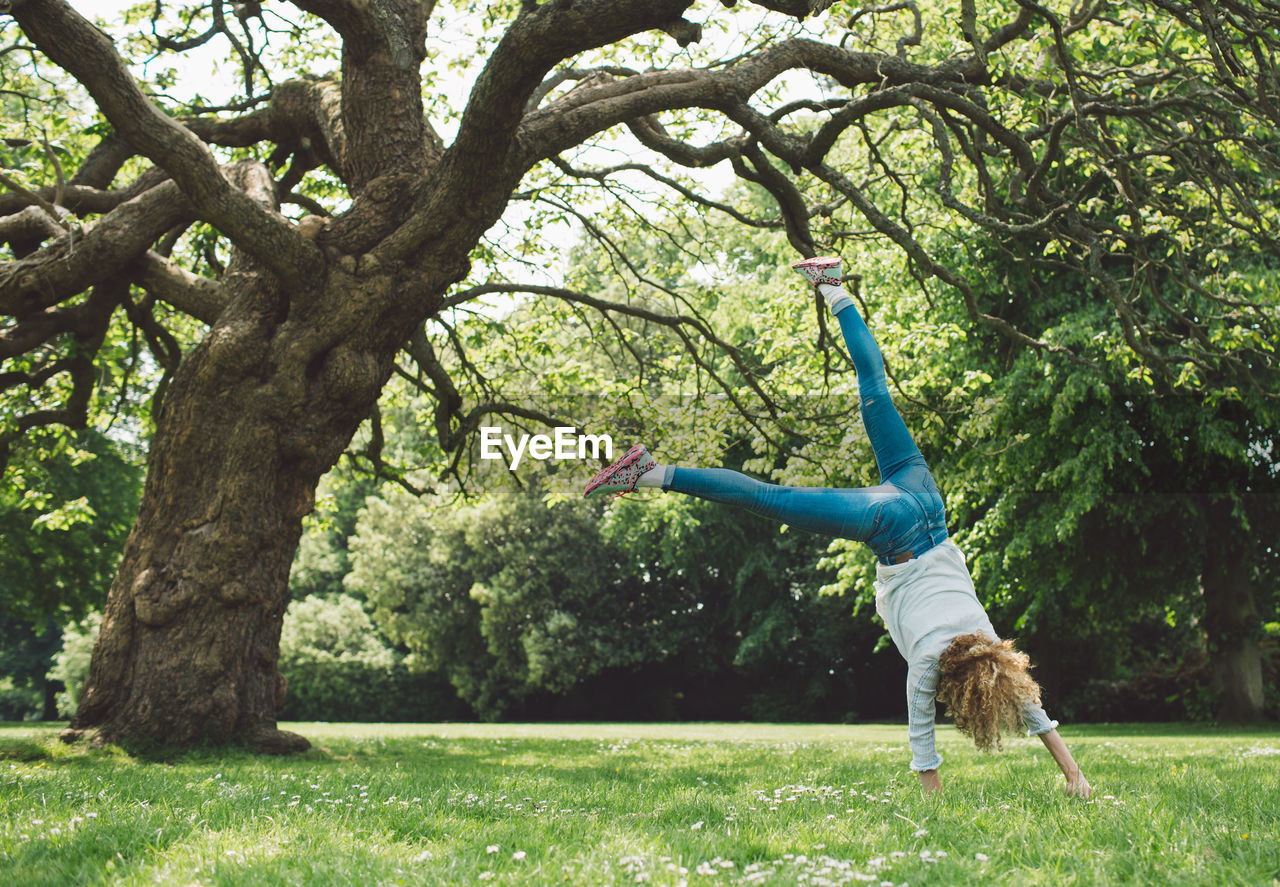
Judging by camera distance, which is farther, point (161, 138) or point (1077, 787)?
point (161, 138)

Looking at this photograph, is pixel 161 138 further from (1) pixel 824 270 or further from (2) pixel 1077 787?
(2) pixel 1077 787

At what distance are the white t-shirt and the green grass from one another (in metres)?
0.34

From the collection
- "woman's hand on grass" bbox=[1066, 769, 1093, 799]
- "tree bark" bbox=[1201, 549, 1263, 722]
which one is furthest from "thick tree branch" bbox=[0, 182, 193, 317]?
"tree bark" bbox=[1201, 549, 1263, 722]

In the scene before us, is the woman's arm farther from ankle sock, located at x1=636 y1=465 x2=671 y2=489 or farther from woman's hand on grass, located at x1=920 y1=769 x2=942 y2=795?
ankle sock, located at x1=636 y1=465 x2=671 y2=489

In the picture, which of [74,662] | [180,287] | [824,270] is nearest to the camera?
[824,270]

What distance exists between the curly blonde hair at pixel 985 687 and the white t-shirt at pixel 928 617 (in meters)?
0.10

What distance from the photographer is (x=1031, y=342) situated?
369 inches

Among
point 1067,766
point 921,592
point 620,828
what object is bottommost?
→ point 620,828

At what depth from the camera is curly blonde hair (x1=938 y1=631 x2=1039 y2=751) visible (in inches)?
171

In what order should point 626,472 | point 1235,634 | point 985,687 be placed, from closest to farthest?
1. point 985,687
2. point 626,472
3. point 1235,634

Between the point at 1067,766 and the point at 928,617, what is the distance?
97 cm

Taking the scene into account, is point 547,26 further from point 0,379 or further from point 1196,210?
point 1196,210

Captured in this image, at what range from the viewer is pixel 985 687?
14.1ft

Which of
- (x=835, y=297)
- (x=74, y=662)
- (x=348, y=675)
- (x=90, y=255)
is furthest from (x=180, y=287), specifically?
(x=74, y=662)
